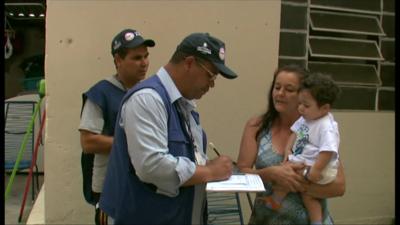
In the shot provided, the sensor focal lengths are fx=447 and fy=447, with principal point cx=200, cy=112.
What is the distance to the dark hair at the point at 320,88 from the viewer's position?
2320mm

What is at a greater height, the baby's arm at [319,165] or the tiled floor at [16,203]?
the baby's arm at [319,165]

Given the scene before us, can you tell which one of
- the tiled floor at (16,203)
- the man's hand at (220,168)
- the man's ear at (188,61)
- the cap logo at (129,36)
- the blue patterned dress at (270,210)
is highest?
the cap logo at (129,36)

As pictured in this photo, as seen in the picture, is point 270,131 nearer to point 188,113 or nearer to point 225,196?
point 188,113

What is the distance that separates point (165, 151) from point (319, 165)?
0.94m

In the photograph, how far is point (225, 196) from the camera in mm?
4129

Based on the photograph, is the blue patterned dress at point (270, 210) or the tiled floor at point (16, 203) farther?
the tiled floor at point (16, 203)

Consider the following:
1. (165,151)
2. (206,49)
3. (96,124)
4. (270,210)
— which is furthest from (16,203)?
(206,49)

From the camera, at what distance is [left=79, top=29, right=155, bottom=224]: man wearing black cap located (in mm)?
2490

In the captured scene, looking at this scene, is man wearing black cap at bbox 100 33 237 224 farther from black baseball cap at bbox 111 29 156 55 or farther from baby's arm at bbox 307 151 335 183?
black baseball cap at bbox 111 29 156 55

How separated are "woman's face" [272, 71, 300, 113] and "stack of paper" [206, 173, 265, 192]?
1.79 ft

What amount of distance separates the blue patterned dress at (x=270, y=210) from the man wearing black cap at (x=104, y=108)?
829 millimetres

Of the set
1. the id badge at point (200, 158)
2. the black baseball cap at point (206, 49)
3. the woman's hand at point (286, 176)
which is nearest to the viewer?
the black baseball cap at point (206, 49)

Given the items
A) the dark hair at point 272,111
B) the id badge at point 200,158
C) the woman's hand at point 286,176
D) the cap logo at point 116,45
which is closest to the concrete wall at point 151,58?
the cap logo at point 116,45

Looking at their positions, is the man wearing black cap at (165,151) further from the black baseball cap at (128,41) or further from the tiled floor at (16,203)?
the tiled floor at (16,203)
